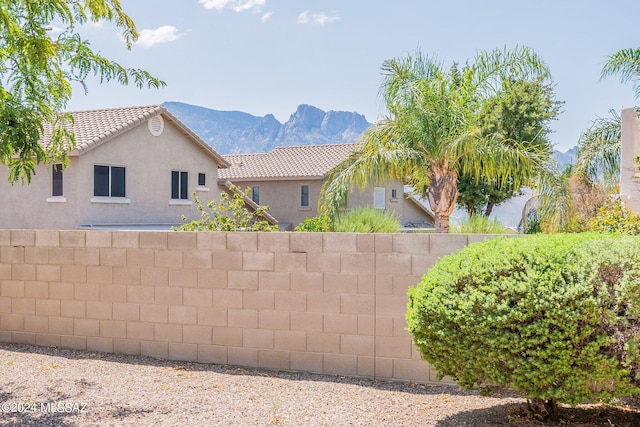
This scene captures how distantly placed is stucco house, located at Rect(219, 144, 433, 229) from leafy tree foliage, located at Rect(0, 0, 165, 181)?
2398 cm

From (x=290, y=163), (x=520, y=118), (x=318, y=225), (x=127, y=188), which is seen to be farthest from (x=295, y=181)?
(x=318, y=225)

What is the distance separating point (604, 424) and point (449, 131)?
9.98 m

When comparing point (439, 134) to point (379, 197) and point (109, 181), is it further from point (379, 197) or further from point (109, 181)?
point (379, 197)

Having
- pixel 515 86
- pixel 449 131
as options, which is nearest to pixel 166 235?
pixel 449 131

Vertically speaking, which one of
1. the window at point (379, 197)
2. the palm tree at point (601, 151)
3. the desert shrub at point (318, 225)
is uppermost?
the palm tree at point (601, 151)

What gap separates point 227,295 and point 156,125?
59.0ft

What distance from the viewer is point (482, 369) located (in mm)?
5727

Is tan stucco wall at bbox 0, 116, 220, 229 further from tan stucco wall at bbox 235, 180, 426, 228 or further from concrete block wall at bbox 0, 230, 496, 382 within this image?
concrete block wall at bbox 0, 230, 496, 382

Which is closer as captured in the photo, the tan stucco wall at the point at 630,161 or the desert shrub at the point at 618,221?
the desert shrub at the point at 618,221

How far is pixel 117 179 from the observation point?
935 inches

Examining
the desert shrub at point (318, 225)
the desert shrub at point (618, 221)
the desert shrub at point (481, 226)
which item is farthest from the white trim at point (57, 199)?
the desert shrub at point (618, 221)

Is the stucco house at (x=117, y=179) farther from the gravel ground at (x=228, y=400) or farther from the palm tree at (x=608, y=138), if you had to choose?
the palm tree at (x=608, y=138)

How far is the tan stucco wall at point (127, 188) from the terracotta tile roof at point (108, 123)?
0.39 metres

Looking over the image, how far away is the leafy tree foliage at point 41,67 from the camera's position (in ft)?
25.6
